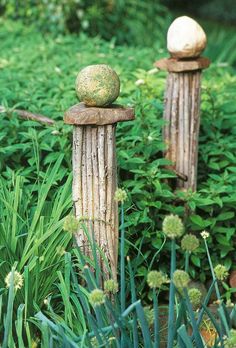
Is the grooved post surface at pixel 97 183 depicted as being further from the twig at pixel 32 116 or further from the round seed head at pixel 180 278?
the twig at pixel 32 116

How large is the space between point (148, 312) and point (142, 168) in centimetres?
142

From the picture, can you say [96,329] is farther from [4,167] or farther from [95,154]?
[4,167]

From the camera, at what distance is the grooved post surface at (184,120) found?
4309 mm

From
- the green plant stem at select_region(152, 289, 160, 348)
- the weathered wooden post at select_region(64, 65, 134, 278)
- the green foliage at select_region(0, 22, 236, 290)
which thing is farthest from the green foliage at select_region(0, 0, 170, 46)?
the green plant stem at select_region(152, 289, 160, 348)

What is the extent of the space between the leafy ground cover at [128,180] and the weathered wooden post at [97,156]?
15 centimetres

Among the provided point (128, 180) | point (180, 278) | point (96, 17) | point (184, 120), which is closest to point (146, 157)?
point (128, 180)

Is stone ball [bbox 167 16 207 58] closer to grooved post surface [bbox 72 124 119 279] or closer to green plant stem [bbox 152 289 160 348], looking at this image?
grooved post surface [bbox 72 124 119 279]

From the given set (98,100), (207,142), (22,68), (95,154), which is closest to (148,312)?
(95,154)

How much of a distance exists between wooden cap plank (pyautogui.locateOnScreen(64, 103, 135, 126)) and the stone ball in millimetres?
1111

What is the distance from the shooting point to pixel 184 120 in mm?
4344

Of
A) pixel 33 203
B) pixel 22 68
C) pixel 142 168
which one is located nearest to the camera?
pixel 33 203

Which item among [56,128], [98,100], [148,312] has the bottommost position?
[148,312]

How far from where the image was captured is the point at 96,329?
2738mm

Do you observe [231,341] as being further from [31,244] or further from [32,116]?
[32,116]
